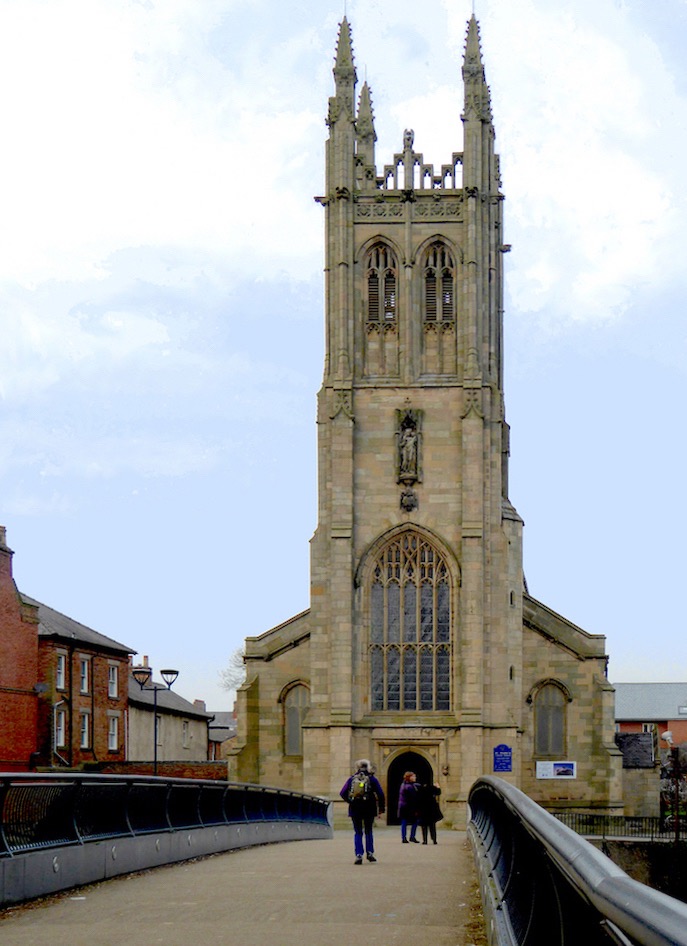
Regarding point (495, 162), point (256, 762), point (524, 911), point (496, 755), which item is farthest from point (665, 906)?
point (495, 162)

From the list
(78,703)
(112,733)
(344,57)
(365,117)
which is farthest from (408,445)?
(365,117)

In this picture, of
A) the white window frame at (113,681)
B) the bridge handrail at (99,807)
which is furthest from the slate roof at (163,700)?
the bridge handrail at (99,807)

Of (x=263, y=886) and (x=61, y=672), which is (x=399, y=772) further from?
(x=263, y=886)

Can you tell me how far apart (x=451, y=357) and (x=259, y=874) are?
36460 millimetres

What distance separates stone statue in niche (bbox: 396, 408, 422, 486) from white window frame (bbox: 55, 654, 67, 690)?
16.6 metres

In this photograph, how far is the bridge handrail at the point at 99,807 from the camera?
12523 millimetres

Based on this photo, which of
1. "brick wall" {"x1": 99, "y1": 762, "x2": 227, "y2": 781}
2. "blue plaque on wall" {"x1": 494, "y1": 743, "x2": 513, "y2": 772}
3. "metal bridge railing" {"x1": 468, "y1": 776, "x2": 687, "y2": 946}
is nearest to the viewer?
"metal bridge railing" {"x1": 468, "y1": 776, "x2": 687, "y2": 946}

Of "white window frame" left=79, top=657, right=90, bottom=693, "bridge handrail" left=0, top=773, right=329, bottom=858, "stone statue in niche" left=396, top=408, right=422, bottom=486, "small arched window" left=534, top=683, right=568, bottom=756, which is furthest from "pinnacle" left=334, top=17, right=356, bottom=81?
"bridge handrail" left=0, top=773, right=329, bottom=858

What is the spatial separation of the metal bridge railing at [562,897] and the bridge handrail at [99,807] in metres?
4.27

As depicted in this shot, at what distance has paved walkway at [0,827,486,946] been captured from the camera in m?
10.5

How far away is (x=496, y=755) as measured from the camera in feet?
159

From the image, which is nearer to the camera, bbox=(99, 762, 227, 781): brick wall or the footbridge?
the footbridge

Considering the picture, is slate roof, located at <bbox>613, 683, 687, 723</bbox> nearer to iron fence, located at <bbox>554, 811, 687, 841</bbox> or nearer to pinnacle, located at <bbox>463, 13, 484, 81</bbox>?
iron fence, located at <bbox>554, 811, 687, 841</bbox>

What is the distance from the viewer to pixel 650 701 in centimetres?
13038
